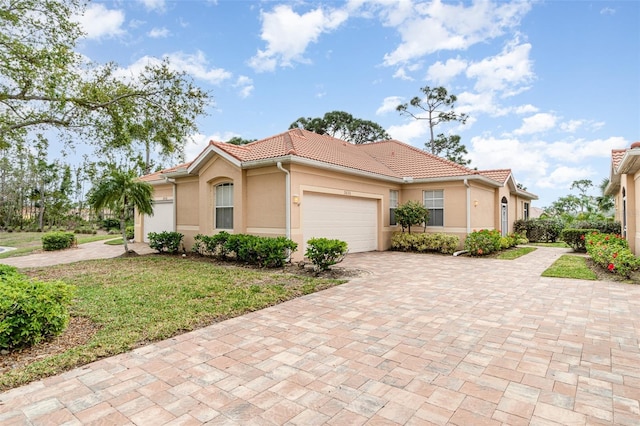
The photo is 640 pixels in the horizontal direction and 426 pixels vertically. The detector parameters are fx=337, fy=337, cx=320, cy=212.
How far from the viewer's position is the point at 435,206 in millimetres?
15602

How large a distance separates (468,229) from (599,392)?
39.5 ft

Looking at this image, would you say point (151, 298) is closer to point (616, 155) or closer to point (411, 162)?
point (411, 162)

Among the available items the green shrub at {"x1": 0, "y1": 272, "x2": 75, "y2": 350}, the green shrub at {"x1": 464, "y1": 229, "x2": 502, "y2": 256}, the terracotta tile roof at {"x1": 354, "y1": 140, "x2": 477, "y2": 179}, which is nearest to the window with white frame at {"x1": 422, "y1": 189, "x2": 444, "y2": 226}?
the terracotta tile roof at {"x1": 354, "y1": 140, "x2": 477, "y2": 179}

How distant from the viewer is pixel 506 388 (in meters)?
3.27

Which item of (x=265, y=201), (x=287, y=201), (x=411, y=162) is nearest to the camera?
(x=287, y=201)

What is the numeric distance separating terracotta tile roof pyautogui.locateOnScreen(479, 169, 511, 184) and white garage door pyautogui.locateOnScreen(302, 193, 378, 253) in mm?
7197

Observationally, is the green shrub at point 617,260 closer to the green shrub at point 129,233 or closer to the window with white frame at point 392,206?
the window with white frame at point 392,206

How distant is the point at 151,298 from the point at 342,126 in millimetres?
30598

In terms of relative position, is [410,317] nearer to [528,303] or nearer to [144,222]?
[528,303]

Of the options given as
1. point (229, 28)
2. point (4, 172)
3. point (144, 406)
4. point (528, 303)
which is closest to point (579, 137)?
point (528, 303)

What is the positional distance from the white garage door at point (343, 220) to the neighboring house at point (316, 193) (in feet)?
0.12

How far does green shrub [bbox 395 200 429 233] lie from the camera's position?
14.6 metres

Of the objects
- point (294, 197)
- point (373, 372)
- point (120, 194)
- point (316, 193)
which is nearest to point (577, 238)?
point (316, 193)

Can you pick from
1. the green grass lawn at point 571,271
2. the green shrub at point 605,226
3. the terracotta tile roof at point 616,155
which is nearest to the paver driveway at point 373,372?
the green grass lawn at point 571,271
